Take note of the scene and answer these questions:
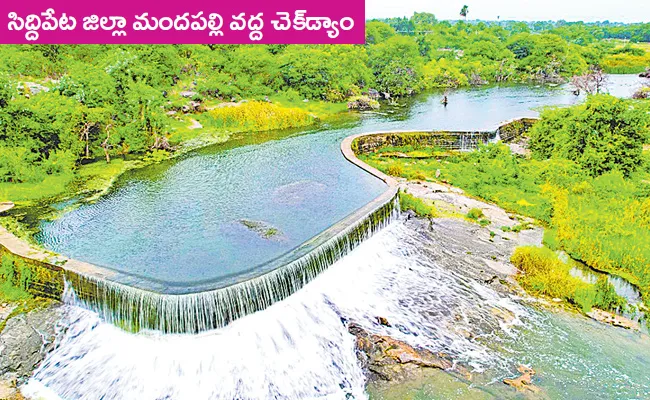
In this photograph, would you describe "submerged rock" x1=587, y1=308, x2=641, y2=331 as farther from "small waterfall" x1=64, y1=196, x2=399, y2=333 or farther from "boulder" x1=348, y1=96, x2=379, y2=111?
"boulder" x1=348, y1=96, x2=379, y2=111

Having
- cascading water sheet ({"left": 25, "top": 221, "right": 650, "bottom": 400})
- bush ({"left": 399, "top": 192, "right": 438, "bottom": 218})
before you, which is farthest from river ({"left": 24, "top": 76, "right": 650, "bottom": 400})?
bush ({"left": 399, "top": 192, "right": 438, "bottom": 218})

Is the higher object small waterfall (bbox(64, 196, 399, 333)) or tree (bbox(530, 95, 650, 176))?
tree (bbox(530, 95, 650, 176))

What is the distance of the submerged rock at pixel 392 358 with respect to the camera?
363 inches

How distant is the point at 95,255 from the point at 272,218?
451 centimetres

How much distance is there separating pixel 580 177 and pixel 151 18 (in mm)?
22039

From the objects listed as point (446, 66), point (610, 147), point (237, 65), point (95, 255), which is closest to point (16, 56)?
point (237, 65)

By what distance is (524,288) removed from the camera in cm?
1183

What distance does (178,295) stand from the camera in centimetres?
965

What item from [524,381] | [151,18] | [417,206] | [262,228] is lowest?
[524,381]

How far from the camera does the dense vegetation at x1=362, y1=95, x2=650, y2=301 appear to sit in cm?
1335

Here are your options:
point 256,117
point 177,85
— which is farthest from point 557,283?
point 177,85

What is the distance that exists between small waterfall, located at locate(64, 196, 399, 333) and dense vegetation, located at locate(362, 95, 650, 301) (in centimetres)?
799

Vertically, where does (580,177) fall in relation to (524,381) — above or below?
above

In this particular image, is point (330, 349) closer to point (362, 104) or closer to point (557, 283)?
point (557, 283)
